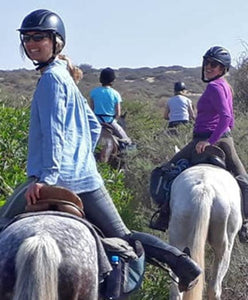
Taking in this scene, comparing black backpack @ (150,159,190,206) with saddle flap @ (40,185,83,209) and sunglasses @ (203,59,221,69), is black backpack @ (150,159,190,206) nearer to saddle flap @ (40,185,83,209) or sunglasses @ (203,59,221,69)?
sunglasses @ (203,59,221,69)

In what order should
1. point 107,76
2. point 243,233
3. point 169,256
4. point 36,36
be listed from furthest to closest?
point 107,76, point 243,233, point 169,256, point 36,36

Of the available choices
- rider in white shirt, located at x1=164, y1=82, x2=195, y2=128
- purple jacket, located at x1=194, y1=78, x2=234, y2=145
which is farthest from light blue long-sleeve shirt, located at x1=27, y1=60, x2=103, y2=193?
rider in white shirt, located at x1=164, y1=82, x2=195, y2=128

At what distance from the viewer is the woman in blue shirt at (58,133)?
5117mm

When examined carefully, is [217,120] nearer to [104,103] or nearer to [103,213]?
[103,213]

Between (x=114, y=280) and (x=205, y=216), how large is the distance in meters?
2.54

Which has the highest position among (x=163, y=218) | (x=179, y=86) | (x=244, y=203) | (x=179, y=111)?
(x=244, y=203)

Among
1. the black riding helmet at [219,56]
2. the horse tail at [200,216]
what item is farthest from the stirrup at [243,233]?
the black riding helmet at [219,56]

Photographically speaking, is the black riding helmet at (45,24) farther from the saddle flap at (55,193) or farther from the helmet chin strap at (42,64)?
the saddle flap at (55,193)

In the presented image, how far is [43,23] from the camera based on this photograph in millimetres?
5473

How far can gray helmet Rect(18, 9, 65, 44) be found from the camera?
546cm

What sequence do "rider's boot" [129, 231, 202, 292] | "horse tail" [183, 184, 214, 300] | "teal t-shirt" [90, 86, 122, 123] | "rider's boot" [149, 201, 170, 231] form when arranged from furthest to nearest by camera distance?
"teal t-shirt" [90, 86, 122, 123] → "rider's boot" [149, 201, 170, 231] → "horse tail" [183, 184, 214, 300] → "rider's boot" [129, 231, 202, 292]

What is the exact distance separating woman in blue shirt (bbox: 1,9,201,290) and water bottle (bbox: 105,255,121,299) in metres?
0.26

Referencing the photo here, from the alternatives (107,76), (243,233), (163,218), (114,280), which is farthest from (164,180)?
(107,76)

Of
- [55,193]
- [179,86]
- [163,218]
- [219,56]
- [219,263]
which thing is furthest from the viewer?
[179,86]
